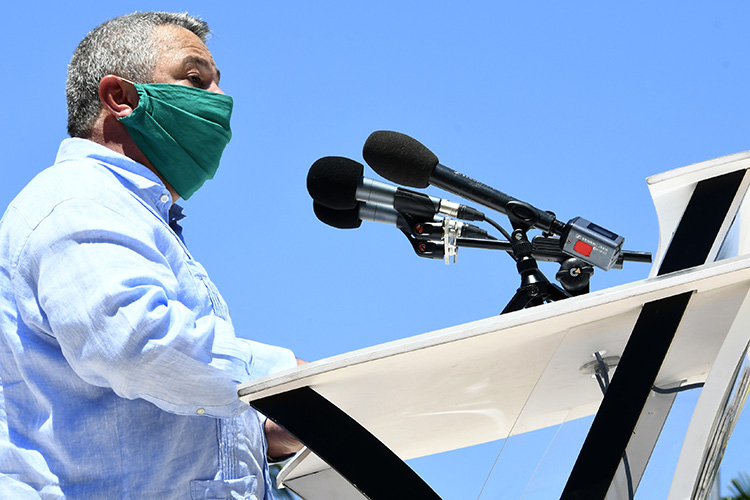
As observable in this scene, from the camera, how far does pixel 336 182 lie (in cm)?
300

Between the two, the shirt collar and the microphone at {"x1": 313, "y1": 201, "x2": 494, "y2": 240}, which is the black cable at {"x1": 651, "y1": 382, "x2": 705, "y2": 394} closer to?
the microphone at {"x1": 313, "y1": 201, "x2": 494, "y2": 240}

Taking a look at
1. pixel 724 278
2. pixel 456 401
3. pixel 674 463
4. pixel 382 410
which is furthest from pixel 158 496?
pixel 724 278

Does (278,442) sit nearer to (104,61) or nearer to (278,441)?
(278,441)

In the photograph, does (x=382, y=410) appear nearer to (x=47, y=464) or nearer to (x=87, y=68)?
(x=47, y=464)

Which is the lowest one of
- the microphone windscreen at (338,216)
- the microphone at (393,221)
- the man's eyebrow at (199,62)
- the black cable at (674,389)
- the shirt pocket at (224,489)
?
the shirt pocket at (224,489)

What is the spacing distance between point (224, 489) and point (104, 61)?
4.65ft

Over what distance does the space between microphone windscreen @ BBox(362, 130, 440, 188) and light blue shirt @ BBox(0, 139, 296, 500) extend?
841 mm

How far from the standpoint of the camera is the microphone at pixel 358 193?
2.75 meters

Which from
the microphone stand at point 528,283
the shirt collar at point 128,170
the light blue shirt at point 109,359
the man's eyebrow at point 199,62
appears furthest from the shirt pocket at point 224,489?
the man's eyebrow at point 199,62

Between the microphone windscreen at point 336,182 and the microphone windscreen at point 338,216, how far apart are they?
0.04m

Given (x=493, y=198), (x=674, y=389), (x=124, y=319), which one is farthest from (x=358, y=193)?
(x=674, y=389)

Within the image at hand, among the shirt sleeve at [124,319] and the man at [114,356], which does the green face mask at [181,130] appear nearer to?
the man at [114,356]

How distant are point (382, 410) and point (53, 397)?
2.45 feet

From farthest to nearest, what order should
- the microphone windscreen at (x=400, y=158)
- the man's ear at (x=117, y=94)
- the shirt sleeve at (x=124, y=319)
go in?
the microphone windscreen at (x=400, y=158) < the man's ear at (x=117, y=94) < the shirt sleeve at (x=124, y=319)
